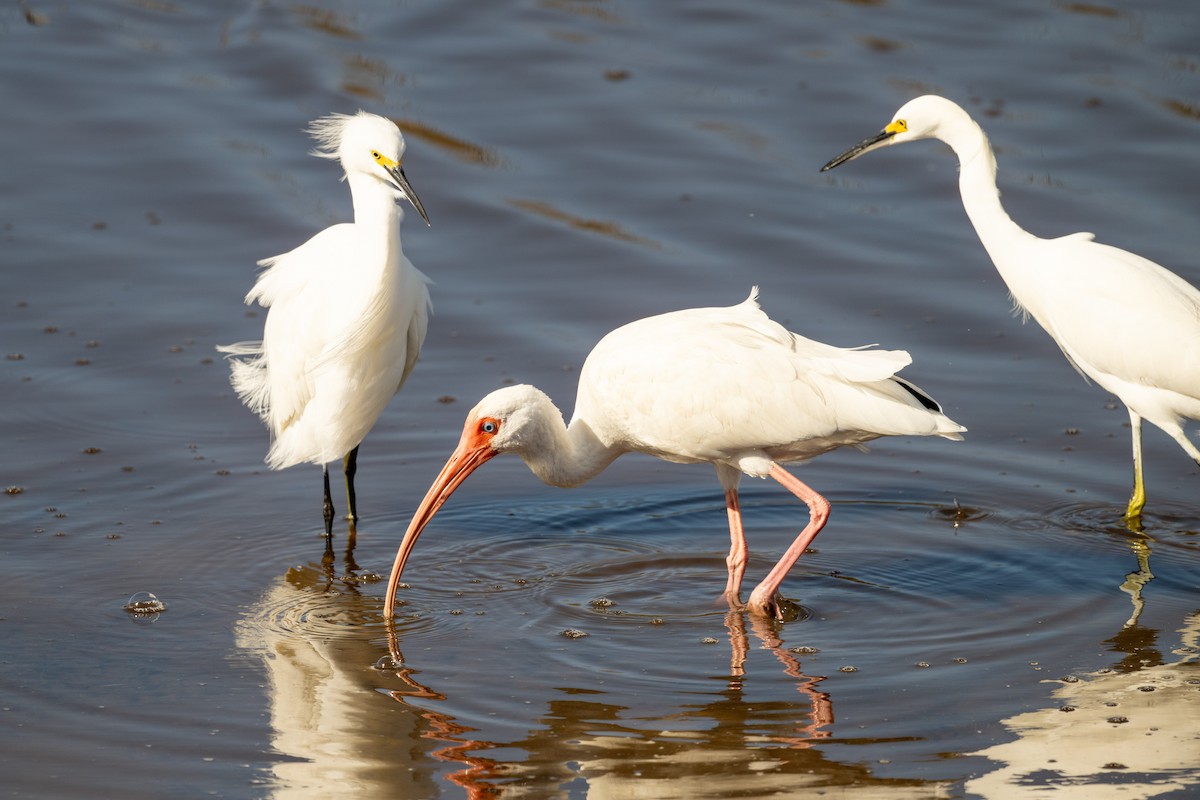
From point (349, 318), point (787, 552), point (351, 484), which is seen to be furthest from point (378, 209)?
point (787, 552)

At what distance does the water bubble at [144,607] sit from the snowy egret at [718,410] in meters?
1.01

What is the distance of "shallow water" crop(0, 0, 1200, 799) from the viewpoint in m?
6.01

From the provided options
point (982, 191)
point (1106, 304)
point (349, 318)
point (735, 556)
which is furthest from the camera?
point (982, 191)

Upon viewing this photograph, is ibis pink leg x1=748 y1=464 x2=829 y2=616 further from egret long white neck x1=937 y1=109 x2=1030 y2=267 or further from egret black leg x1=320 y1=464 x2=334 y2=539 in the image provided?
egret black leg x1=320 y1=464 x2=334 y2=539

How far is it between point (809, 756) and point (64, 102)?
11.1 m

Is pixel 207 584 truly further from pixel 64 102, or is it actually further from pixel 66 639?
pixel 64 102

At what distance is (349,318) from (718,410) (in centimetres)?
193

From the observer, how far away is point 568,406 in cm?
970

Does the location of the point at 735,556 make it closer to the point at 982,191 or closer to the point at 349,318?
the point at 349,318

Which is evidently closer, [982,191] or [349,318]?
[349,318]

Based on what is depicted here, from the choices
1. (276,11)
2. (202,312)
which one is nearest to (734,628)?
(202,312)

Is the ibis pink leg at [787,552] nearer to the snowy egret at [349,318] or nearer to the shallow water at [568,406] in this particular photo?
the shallow water at [568,406]

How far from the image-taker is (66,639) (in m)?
6.78

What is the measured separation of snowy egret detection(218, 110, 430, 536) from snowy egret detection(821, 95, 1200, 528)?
298 cm
